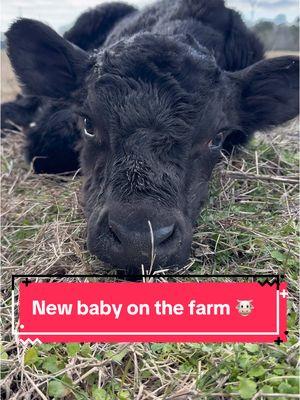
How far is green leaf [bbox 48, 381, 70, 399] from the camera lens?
93.9 inches

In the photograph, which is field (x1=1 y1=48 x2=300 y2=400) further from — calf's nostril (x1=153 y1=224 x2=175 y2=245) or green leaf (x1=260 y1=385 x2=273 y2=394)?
calf's nostril (x1=153 y1=224 x2=175 y2=245)

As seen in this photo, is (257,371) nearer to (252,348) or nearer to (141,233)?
(252,348)

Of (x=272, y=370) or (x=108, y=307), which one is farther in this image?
(x=108, y=307)

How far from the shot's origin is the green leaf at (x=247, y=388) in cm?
222

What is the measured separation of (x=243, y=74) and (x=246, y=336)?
2.59m

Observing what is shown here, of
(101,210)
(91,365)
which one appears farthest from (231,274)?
(91,365)

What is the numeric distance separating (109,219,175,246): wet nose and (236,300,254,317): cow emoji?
59cm

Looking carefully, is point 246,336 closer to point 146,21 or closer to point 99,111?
point 99,111

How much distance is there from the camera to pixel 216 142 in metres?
4.04

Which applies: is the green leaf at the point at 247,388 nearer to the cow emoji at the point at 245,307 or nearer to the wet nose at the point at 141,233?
the cow emoji at the point at 245,307

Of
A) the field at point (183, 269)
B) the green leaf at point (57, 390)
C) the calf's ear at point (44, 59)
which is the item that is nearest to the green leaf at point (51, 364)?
the field at point (183, 269)

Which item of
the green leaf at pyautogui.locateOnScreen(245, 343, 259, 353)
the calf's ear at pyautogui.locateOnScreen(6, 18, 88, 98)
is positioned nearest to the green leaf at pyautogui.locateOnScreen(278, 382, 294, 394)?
the green leaf at pyautogui.locateOnScreen(245, 343, 259, 353)

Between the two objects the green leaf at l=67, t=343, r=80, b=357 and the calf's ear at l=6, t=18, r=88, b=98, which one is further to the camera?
the calf's ear at l=6, t=18, r=88, b=98

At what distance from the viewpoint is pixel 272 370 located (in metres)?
2.43
